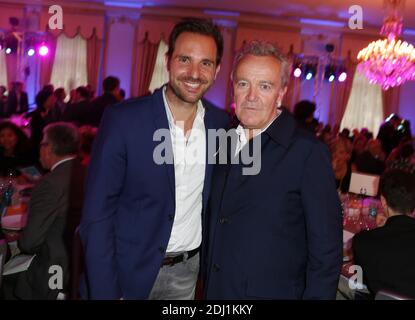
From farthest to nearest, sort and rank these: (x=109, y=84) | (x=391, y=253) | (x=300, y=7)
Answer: (x=300, y=7) < (x=109, y=84) < (x=391, y=253)

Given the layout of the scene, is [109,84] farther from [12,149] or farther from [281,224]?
[281,224]

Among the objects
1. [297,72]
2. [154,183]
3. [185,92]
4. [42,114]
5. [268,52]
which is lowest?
[42,114]

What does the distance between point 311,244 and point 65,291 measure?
5.75ft

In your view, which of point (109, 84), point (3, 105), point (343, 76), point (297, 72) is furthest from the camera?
point (343, 76)

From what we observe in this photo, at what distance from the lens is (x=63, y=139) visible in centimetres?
295

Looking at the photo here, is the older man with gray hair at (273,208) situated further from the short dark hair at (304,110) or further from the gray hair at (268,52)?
the short dark hair at (304,110)

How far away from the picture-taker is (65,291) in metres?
2.73

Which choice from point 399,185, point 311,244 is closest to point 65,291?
point 311,244

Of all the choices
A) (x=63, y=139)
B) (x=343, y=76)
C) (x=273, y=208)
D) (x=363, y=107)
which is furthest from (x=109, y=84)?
(x=363, y=107)

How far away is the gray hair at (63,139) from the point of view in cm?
291

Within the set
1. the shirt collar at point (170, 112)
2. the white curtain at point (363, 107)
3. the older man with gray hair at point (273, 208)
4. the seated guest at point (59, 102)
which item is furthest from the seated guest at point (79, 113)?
the white curtain at point (363, 107)

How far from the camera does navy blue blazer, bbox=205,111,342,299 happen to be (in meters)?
1.50

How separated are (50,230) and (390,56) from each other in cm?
562

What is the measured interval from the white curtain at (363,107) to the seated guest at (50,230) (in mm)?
10003
